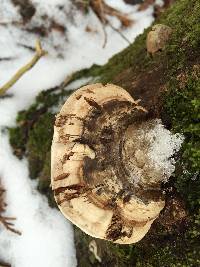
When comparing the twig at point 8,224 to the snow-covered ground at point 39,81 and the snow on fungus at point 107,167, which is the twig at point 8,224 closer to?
the snow-covered ground at point 39,81

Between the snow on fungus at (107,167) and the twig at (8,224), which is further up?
the snow on fungus at (107,167)

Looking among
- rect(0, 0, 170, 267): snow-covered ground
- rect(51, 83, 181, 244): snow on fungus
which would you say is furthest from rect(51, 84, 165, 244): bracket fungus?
rect(0, 0, 170, 267): snow-covered ground

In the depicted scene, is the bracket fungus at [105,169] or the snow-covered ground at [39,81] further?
the snow-covered ground at [39,81]

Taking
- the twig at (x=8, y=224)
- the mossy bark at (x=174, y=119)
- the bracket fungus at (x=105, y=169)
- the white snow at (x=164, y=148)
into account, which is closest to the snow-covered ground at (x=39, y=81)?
the twig at (x=8, y=224)

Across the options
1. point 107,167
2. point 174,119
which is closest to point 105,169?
point 107,167

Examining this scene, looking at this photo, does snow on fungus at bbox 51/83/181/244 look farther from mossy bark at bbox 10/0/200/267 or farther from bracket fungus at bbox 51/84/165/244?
mossy bark at bbox 10/0/200/267

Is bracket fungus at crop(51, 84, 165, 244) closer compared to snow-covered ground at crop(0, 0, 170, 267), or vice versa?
bracket fungus at crop(51, 84, 165, 244)
